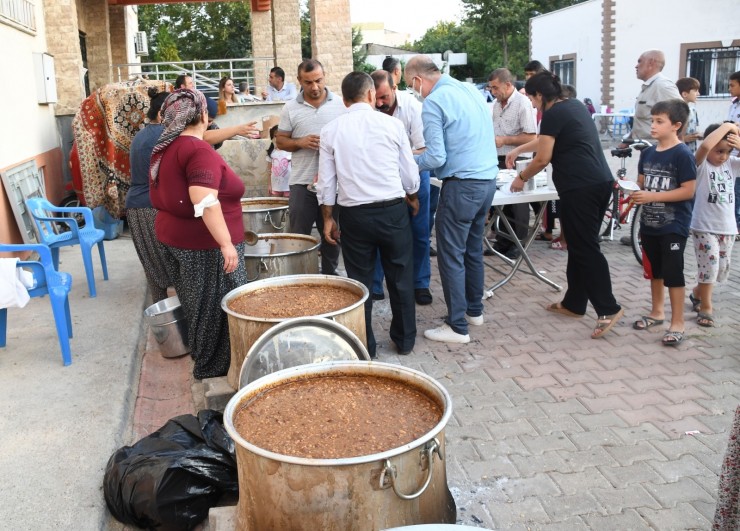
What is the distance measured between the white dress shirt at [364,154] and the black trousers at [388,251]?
100mm

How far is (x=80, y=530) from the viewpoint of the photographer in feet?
10.4

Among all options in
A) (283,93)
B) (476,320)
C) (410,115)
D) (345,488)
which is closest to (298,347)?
(345,488)

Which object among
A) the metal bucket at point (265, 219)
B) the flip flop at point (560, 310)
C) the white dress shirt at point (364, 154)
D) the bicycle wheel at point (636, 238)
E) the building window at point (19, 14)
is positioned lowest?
the flip flop at point (560, 310)

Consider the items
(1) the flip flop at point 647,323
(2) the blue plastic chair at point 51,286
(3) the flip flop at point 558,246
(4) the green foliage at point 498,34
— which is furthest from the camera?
(4) the green foliage at point 498,34

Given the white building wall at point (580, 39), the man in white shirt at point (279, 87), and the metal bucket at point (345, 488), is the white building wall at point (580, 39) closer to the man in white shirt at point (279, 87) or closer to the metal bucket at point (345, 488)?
the man in white shirt at point (279, 87)

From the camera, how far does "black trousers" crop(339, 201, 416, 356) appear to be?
16.0 feet

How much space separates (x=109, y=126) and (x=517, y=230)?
4960mm

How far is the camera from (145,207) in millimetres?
5434

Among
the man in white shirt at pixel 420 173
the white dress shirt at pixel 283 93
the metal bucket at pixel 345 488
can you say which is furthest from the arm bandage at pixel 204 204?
the white dress shirt at pixel 283 93

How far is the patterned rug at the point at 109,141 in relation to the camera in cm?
848

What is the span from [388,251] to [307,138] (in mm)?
1493

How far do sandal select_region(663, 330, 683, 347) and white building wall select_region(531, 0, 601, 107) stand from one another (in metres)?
26.1

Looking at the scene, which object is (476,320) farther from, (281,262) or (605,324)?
(281,262)

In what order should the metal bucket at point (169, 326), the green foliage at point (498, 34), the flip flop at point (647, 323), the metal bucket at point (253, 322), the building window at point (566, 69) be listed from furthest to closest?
the green foliage at point (498, 34) < the building window at point (566, 69) < the flip flop at point (647, 323) < the metal bucket at point (169, 326) < the metal bucket at point (253, 322)
